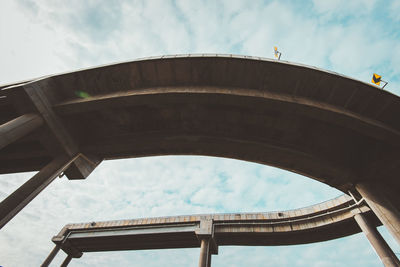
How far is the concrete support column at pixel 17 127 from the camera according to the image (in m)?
7.00

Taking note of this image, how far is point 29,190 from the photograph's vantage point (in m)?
8.05

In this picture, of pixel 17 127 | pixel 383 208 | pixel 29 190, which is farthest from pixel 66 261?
pixel 383 208

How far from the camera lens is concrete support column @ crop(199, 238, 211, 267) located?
15.9 metres

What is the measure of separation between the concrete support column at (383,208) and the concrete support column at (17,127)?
1513 cm

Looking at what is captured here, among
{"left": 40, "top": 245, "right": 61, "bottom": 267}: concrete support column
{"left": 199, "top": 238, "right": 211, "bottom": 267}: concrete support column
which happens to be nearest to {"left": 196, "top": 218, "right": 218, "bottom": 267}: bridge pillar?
{"left": 199, "top": 238, "right": 211, "bottom": 267}: concrete support column

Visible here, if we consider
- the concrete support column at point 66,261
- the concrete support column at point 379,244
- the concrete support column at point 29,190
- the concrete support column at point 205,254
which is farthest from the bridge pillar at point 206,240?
the concrete support column at point 66,261

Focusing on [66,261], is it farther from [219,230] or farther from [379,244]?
[379,244]

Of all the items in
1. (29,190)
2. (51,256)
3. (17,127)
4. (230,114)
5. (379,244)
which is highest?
(230,114)

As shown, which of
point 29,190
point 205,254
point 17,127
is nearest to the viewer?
point 17,127

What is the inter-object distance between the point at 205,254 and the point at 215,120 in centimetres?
1279

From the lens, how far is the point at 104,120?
10391 mm

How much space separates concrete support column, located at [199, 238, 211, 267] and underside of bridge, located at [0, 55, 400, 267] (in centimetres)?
1042

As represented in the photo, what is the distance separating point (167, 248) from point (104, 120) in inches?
692

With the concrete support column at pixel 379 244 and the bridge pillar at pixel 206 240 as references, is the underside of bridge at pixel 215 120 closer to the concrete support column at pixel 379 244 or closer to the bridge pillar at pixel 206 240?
the concrete support column at pixel 379 244
